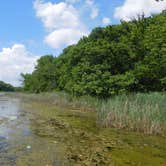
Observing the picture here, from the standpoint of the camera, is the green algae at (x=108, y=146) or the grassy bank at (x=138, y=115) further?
the grassy bank at (x=138, y=115)

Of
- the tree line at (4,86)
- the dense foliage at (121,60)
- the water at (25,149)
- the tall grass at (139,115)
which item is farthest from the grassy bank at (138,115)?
the tree line at (4,86)

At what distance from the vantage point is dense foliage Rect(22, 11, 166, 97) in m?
18.7

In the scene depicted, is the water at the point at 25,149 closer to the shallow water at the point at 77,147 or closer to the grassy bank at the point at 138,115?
the shallow water at the point at 77,147

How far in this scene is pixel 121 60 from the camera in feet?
68.7

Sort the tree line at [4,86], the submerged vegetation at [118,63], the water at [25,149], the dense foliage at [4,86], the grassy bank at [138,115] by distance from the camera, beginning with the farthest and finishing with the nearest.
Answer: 1. the dense foliage at [4,86]
2. the tree line at [4,86]
3. the submerged vegetation at [118,63]
4. the grassy bank at [138,115]
5. the water at [25,149]

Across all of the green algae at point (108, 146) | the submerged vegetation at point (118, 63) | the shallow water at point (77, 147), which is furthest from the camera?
the submerged vegetation at point (118, 63)

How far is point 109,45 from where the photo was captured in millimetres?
20156

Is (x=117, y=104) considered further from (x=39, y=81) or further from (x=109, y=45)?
(x=39, y=81)

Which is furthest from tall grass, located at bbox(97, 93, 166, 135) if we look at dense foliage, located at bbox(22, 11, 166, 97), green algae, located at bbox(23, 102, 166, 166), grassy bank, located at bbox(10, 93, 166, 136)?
dense foliage, located at bbox(22, 11, 166, 97)

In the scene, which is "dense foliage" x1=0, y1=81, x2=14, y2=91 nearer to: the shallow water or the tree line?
the tree line

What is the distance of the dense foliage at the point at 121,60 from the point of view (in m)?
18.7

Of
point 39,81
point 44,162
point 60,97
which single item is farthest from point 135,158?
point 39,81

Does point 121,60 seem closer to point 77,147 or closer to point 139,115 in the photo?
point 139,115

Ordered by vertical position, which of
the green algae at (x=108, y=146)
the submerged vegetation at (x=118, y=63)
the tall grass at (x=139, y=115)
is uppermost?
the submerged vegetation at (x=118, y=63)
